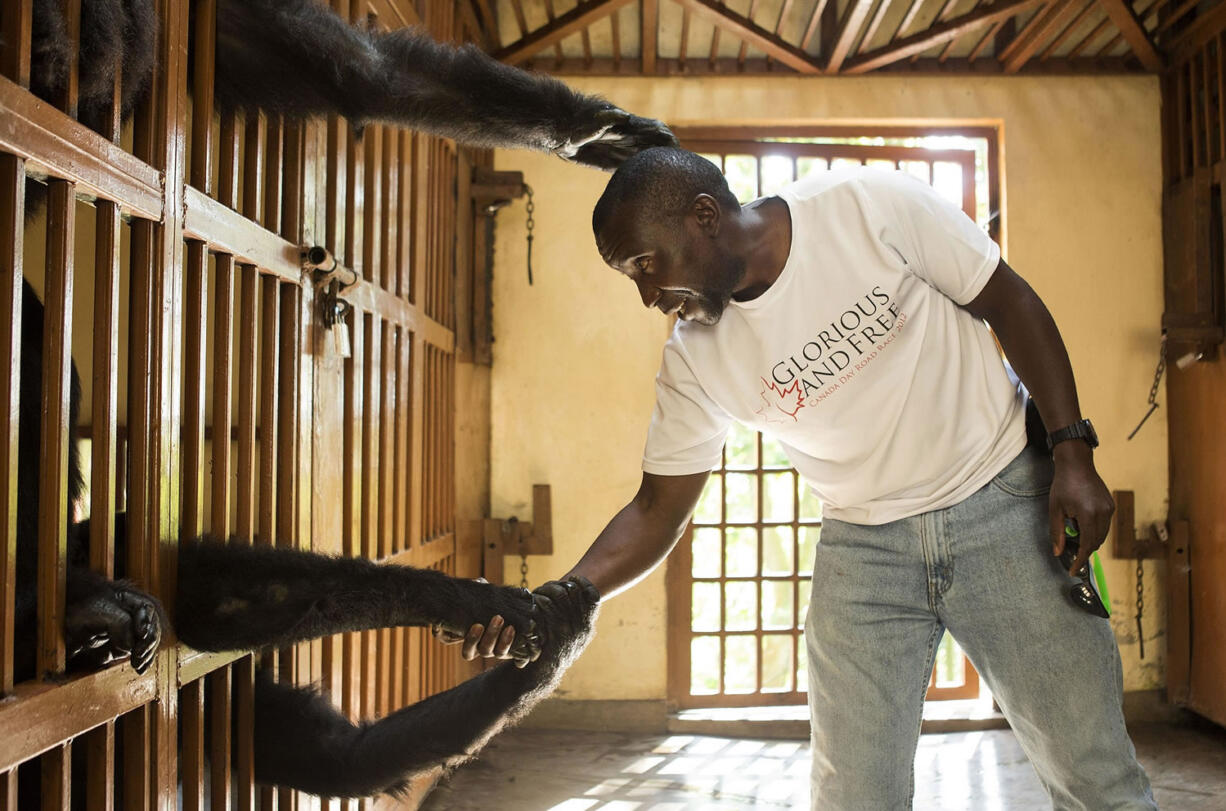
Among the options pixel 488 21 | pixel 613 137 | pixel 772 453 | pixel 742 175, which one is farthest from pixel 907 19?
pixel 613 137

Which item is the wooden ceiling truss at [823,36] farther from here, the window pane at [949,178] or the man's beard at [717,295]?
the man's beard at [717,295]

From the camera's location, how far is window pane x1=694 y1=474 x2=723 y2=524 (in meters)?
3.99

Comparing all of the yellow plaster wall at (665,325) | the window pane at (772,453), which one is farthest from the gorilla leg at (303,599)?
the window pane at (772,453)

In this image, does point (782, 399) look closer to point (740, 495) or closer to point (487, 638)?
point (487, 638)

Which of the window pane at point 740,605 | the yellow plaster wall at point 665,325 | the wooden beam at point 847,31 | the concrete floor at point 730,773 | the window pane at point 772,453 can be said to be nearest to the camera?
the concrete floor at point 730,773

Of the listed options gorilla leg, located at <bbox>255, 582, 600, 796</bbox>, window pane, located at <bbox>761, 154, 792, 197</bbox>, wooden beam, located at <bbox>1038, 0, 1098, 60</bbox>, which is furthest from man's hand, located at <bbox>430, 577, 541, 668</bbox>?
wooden beam, located at <bbox>1038, 0, 1098, 60</bbox>

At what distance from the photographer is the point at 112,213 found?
1122mm

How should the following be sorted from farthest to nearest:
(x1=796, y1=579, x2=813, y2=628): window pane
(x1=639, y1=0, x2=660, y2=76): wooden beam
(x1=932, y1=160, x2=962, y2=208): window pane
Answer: (x1=932, y1=160, x2=962, y2=208): window pane → (x1=796, y1=579, x2=813, y2=628): window pane → (x1=639, y1=0, x2=660, y2=76): wooden beam

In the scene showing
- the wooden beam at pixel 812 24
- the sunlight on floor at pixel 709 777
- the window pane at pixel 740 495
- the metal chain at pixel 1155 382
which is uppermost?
the wooden beam at pixel 812 24

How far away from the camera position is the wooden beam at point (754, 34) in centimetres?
339

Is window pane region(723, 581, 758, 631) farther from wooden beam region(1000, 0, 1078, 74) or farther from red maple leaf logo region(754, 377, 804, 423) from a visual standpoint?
red maple leaf logo region(754, 377, 804, 423)

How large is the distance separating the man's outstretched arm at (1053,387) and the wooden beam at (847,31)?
2.09m

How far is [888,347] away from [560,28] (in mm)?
2431

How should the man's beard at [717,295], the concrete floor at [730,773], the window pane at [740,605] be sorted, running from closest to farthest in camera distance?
the man's beard at [717,295], the concrete floor at [730,773], the window pane at [740,605]
